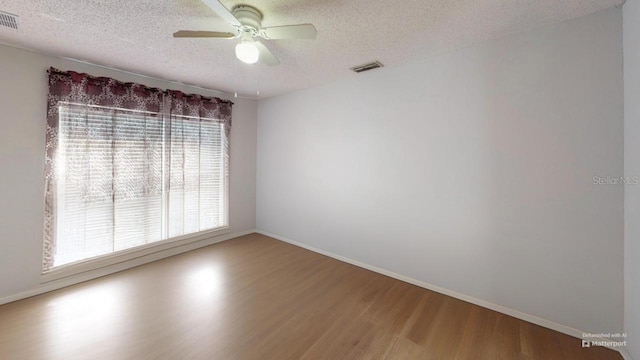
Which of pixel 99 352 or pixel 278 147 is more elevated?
pixel 278 147

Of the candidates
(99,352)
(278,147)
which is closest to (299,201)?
(278,147)

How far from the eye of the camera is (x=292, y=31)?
1.63m

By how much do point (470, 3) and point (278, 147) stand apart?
3078 millimetres

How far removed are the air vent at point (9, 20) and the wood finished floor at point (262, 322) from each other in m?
2.42

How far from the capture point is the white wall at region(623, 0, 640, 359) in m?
1.48

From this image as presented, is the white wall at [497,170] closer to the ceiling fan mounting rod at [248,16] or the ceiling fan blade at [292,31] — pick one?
the ceiling fan blade at [292,31]

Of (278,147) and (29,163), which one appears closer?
(29,163)

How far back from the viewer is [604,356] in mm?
1634

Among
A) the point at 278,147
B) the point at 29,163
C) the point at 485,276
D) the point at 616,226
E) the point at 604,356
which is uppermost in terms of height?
the point at 278,147

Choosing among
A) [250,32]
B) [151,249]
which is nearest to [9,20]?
[250,32]

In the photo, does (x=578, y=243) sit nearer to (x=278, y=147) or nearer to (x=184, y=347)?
(x=184, y=347)

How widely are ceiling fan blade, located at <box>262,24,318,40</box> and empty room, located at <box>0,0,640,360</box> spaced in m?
0.02

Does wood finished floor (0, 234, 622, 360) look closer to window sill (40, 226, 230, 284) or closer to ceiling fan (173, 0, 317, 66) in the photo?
window sill (40, 226, 230, 284)

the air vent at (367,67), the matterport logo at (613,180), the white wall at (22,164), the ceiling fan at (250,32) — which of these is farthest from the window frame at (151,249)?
the matterport logo at (613,180)
